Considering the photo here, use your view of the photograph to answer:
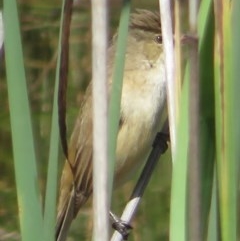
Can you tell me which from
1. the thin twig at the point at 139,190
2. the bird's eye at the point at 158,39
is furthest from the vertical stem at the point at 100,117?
the bird's eye at the point at 158,39

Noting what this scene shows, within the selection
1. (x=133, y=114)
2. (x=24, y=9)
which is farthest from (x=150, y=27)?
(x=24, y=9)

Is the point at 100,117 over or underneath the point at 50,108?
over

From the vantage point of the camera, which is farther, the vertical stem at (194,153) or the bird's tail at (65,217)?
the bird's tail at (65,217)

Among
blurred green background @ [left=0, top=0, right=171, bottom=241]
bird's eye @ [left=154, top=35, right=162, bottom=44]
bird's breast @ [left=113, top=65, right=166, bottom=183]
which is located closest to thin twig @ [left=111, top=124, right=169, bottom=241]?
bird's breast @ [left=113, top=65, right=166, bottom=183]

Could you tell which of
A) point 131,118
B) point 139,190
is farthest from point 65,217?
point 139,190

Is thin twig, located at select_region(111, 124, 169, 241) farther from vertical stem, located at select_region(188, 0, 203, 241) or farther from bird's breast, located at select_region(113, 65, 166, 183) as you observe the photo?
vertical stem, located at select_region(188, 0, 203, 241)

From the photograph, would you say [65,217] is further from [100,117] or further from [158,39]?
[100,117]

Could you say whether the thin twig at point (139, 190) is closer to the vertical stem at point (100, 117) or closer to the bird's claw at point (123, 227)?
the bird's claw at point (123, 227)
